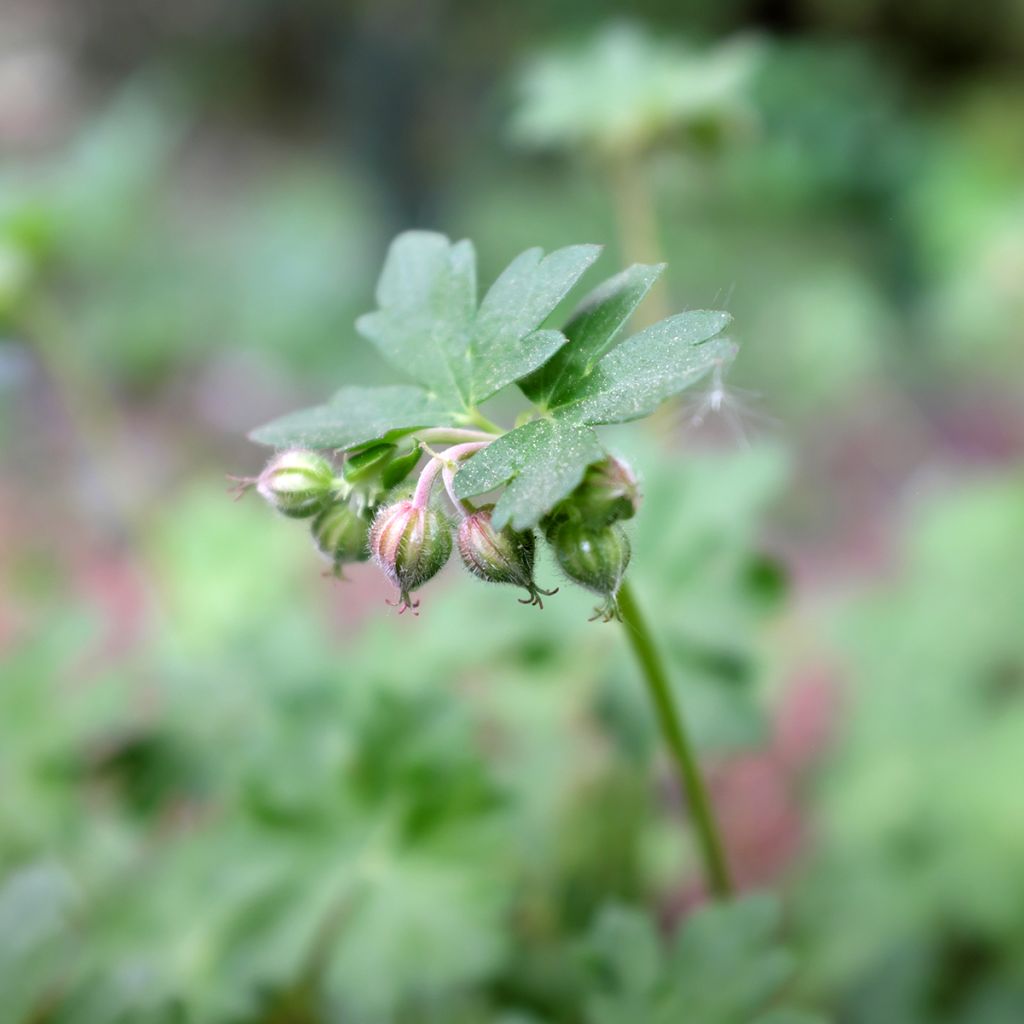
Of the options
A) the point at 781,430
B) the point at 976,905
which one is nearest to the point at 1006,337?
the point at 781,430

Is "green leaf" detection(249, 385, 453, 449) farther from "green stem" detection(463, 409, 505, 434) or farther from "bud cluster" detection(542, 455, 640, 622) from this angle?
"bud cluster" detection(542, 455, 640, 622)

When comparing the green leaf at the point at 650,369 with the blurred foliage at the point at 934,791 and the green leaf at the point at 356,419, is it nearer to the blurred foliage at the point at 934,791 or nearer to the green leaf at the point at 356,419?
the green leaf at the point at 356,419

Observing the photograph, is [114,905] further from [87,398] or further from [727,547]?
[87,398]

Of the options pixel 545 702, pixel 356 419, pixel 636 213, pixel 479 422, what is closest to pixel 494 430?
pixel 479 422

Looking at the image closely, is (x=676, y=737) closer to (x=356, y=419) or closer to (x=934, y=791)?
(x=356, y=419)

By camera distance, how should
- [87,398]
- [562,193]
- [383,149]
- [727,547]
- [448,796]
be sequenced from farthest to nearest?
[562,193] → [383,149] → [87,398] → [727,547] → [448,796]

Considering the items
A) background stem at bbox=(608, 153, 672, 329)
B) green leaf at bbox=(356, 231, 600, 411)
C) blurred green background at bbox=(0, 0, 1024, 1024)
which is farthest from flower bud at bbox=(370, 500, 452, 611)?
background stem at bbox=(608, 153, 672, 329)

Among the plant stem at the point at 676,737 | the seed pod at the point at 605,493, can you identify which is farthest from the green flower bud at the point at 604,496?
the plant stem at the point at 676,737
